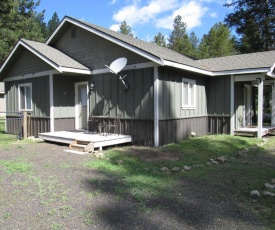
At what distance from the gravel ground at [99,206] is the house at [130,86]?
4008 mm

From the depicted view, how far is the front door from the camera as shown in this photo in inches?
433

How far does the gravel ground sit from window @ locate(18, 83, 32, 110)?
7050 millimetres

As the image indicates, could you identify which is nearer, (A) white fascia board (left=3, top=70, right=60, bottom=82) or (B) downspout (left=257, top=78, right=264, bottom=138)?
(B) downspout (left=257, top=78, right=264, bottom=138)

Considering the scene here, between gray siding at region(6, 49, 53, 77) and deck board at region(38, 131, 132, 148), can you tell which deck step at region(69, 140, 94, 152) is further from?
gray siding at region(6, 49, 53, 77)

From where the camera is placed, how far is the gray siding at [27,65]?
11016mm

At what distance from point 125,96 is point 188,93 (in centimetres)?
269

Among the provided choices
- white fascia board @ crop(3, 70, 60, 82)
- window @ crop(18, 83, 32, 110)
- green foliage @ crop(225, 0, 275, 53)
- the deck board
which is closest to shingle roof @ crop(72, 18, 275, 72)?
white fascia board @ crop(3, 70, 60, 82)

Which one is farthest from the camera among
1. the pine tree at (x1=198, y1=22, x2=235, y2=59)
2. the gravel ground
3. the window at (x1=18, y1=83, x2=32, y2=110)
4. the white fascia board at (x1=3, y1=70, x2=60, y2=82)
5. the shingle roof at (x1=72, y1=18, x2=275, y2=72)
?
the pine tree at (x1=198, y1=22, x2=235, y2=59)

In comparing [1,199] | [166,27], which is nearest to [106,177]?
[1,199]

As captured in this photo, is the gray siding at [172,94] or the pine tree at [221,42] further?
the pine tree at [221,42]

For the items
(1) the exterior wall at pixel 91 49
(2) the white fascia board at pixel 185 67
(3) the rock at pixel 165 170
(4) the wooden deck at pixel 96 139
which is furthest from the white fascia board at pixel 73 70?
(3) the rock at pixel 165 170

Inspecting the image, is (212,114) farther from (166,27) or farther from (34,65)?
(166,27)

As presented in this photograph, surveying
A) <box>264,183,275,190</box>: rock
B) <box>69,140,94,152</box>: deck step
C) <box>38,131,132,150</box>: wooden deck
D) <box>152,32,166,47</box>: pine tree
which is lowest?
<box>264,183,275,190</box>: rock

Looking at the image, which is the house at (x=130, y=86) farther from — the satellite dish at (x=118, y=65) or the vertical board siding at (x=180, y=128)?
the satellite dish at (x=118, y=65)
